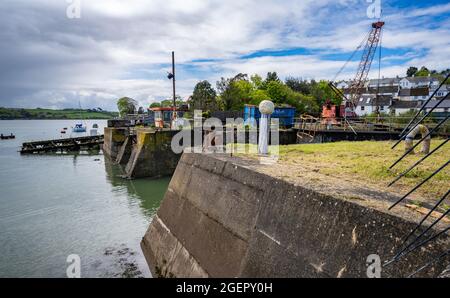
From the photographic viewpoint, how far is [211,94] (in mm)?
57875

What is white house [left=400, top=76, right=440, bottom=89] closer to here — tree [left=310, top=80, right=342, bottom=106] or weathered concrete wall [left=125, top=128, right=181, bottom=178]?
tree [left=310, top=80, right=342, bottom=106]

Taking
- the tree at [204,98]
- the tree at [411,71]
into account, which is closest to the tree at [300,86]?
the tree at [204,98]

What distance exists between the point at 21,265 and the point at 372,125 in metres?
22.5

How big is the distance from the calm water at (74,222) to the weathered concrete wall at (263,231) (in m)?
1.82

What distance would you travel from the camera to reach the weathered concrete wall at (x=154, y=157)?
23.0 meters

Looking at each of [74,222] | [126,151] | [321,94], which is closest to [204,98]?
[126,151]

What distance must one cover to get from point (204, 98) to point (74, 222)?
4364 centimetres

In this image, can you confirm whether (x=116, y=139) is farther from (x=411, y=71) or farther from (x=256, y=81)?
(x=411, y=71)

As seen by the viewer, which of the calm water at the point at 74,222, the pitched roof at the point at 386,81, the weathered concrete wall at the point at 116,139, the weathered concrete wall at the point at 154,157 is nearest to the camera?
the calm water at the point at 74,222

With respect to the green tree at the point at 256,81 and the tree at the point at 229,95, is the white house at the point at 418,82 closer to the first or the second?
the green tree at the point at 256,81

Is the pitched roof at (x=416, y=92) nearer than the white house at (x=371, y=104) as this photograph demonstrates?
No

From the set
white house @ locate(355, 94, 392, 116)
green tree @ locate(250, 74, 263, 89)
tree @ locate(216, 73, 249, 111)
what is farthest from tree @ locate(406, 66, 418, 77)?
tree @ locate(216, 73, 249, 111)
